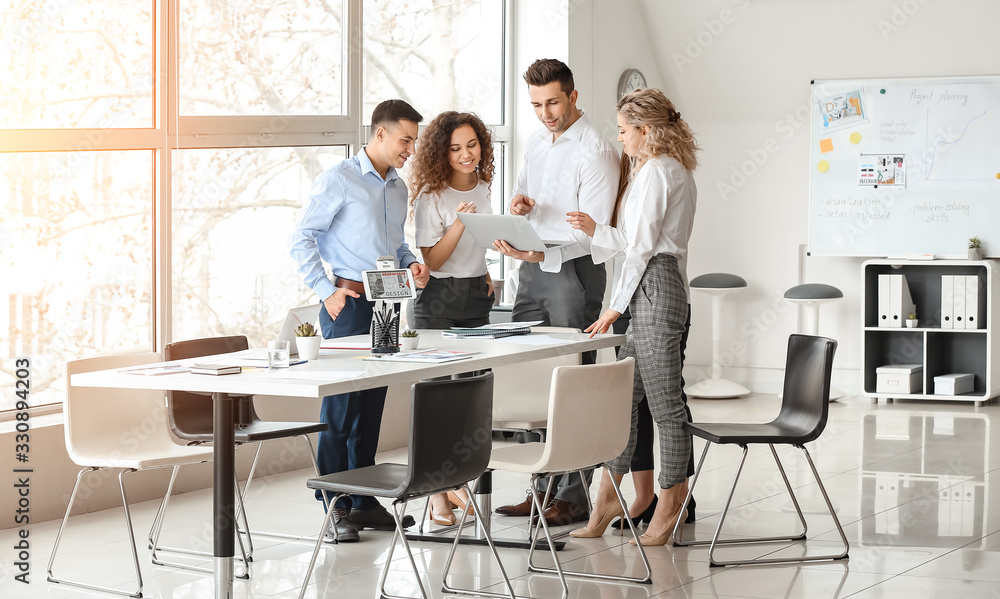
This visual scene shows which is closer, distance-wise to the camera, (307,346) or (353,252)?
(307,346)

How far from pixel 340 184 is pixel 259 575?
1470mm

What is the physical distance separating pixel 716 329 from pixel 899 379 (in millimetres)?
1323

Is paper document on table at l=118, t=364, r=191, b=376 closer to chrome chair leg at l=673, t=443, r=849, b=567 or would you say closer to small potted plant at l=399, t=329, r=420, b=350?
small potted plant at l=399, t=329, r=420, b=350

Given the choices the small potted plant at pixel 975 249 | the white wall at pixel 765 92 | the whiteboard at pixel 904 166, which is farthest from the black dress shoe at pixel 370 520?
the small potted plant at pixel 975 249

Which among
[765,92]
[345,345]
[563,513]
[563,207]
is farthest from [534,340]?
[765,92]

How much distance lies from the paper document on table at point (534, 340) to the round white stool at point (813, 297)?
13.7 feet

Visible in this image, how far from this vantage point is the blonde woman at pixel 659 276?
13.0 ft

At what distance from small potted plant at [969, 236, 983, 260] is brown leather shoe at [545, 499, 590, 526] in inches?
177

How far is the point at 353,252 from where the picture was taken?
428 cm

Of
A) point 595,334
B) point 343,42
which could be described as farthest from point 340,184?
point 343,42

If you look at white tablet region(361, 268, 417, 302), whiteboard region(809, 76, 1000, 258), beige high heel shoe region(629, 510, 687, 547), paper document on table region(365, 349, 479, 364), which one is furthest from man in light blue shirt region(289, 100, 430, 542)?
whiteboard region(809, 76, 1000, 258)

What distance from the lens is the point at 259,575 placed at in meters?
3.75

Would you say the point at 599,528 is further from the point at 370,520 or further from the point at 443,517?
the point at 370,520

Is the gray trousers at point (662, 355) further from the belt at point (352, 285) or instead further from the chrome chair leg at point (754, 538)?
the belt at point (352, 285)
